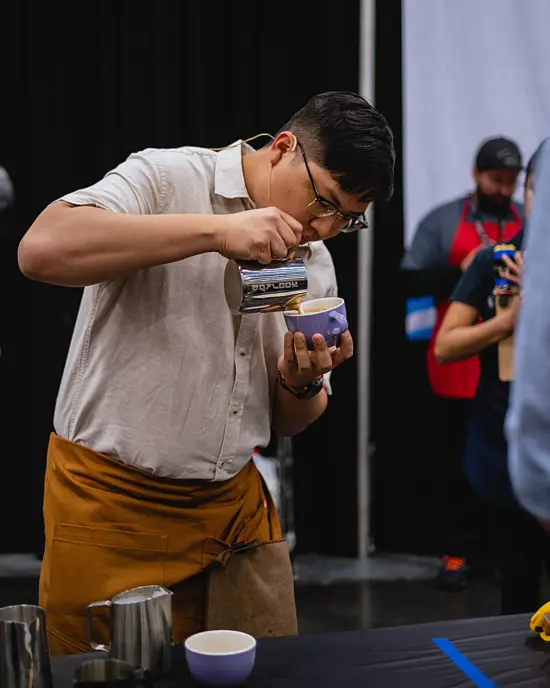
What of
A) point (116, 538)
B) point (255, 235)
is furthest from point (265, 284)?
point (116, 538)

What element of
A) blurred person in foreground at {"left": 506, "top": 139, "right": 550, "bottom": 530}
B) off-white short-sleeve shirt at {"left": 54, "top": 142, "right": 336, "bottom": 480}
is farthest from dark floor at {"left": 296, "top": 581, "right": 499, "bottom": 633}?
blurred person in foreground at {"left": 506, "top": 139, "right": 550, "bottom": 530}

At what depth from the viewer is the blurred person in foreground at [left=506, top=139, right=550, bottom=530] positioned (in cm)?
66

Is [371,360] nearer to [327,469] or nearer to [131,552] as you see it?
[327,469]

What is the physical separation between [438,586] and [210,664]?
2531 mm

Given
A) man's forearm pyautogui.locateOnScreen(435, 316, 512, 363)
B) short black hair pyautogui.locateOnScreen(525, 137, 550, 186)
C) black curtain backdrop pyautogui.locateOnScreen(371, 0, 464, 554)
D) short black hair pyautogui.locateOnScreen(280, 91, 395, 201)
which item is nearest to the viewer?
short black hair pyautogui.locateOnScreen(525, 137, 550, 186)

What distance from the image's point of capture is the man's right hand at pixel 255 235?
1.25 m

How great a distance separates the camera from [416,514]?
12.1ft

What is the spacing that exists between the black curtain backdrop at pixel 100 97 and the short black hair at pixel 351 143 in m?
2.04

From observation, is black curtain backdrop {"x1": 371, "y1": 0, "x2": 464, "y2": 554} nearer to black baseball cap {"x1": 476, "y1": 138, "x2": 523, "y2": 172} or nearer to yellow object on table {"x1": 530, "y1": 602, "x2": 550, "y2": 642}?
black baseball cap {"x1": 476, "y1": 138, "x2": 523, "y2": 172}

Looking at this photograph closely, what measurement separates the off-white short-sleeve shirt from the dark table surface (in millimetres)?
335

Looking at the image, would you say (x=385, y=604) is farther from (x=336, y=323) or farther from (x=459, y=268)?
(x=336, y=323)

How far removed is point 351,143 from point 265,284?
0.26 meters

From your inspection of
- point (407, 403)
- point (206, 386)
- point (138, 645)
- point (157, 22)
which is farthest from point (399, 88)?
point (138, 645)

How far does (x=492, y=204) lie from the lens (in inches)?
123
